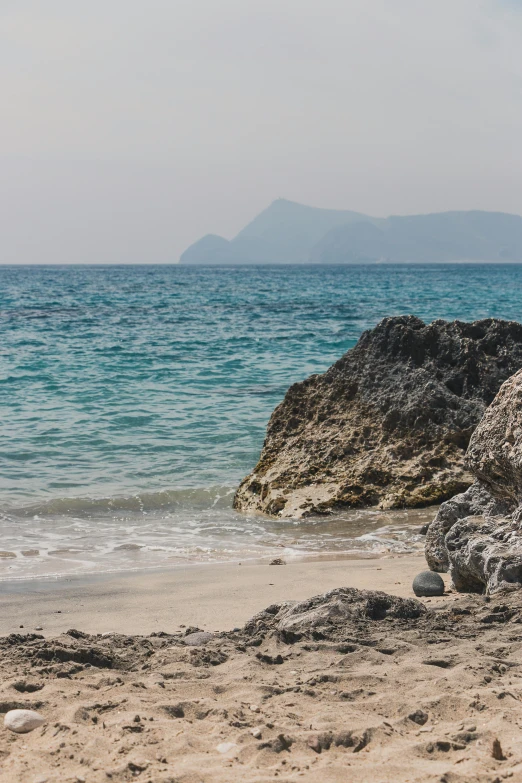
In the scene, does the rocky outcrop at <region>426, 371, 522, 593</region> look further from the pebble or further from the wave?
the wave

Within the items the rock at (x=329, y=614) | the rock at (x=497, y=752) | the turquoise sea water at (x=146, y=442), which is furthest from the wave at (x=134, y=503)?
the rock at (x=497, y=752)

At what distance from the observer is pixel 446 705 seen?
2887 mm

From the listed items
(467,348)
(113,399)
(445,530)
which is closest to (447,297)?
(113,399)

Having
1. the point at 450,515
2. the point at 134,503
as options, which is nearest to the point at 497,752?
the point at 450,515

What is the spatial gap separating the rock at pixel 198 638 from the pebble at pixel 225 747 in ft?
3.67

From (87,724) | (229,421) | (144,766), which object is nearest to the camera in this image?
(144,766)

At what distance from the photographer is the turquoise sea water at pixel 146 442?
261 inches

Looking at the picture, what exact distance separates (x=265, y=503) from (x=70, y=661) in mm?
4183

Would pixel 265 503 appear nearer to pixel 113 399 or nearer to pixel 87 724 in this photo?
pixel 87 724

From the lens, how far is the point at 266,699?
3002 mm

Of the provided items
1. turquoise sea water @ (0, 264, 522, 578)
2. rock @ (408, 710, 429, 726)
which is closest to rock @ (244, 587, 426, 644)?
rock @ (408, 710, 429, 726)

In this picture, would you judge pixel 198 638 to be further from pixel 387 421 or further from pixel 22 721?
pixel 387 421

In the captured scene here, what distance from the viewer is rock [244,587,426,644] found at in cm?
375

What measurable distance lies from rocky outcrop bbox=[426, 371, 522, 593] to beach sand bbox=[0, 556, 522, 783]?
0.22 meters
